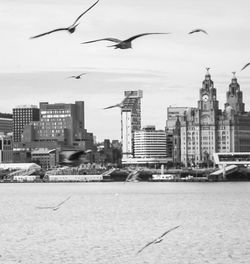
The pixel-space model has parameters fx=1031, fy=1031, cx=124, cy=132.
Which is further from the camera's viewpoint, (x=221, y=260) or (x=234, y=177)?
(x=234, y=177)

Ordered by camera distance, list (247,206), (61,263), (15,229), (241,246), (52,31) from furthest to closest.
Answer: (247,206) → (15,229) → (241,246) → (61,263) → (52,31)

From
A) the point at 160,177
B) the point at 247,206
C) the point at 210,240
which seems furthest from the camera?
the point at 160,177

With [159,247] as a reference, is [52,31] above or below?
above

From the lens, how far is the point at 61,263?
39.9m

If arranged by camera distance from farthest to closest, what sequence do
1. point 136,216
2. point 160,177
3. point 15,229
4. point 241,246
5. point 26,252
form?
point 160,177
point 136,216
point 15,229
point 241,246
point 26,252

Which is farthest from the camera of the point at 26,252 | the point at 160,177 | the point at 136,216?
the point at 160,177

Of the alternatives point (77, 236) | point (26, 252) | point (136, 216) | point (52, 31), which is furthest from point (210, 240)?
point (52, 31)

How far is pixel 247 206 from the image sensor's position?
86.1 m

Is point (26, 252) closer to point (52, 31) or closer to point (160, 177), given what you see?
point (52, 31)

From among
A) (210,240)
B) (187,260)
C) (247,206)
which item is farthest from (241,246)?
Answer: (247,206)

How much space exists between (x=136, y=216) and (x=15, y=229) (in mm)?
15026

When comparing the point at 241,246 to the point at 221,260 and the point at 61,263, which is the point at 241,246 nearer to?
the point at 221,260

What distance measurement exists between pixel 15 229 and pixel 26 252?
44.6ft

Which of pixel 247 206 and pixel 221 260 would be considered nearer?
pixel 221 260
